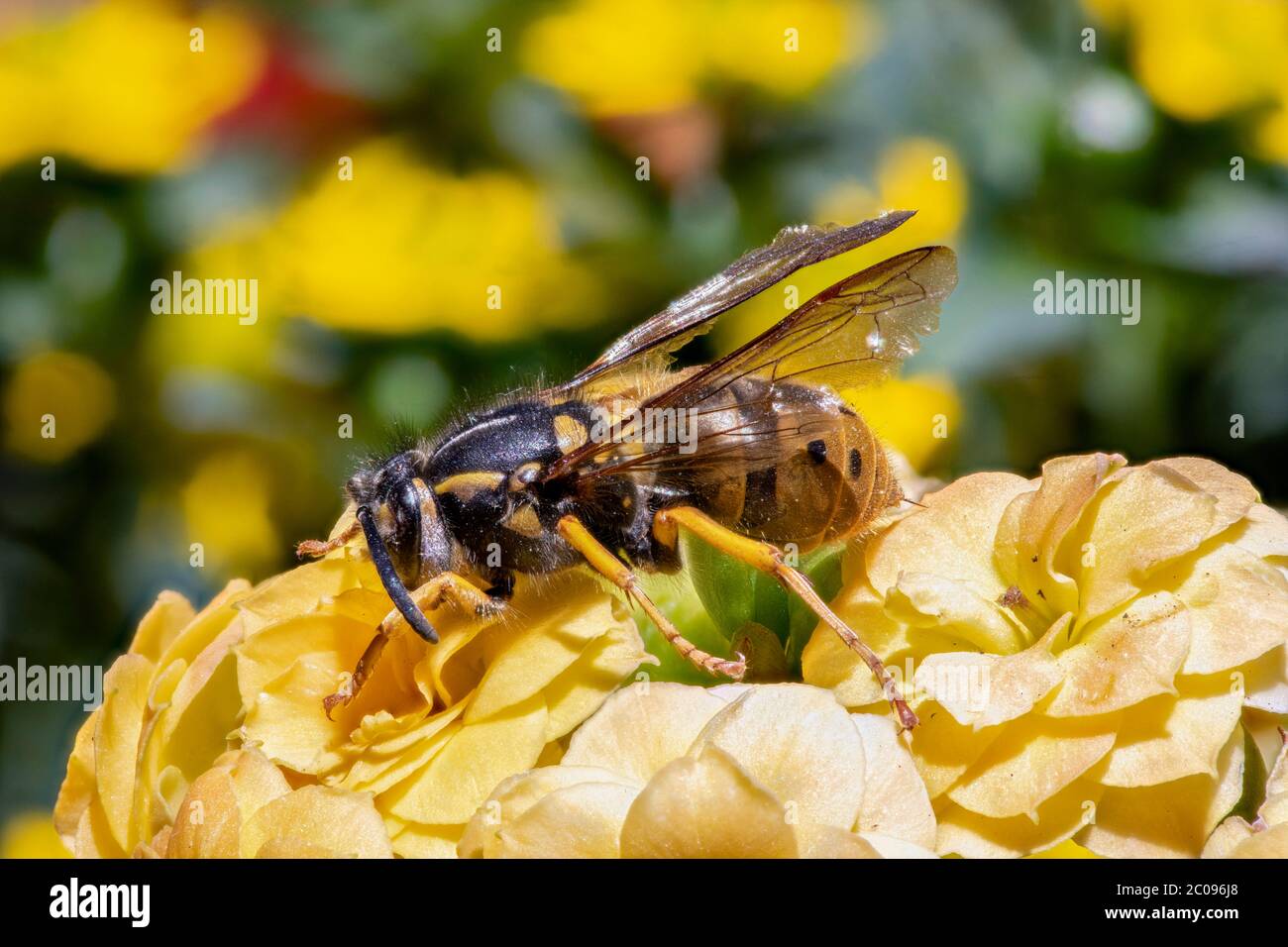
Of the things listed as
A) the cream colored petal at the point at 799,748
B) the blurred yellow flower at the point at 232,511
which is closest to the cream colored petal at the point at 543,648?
the cream colored petal at the point at 799,748

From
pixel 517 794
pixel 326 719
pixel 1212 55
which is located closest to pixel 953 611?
pixel 517 794

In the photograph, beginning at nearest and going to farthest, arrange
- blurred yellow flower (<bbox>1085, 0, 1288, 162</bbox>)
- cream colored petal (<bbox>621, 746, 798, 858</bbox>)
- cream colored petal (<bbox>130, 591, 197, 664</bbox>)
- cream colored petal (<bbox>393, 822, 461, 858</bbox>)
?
cream colored petal (<bbox>621, 746, 798, 858</bbox>)
cream colored petal (<bbox>393, 822, 461, 858</bbox>)
cream colored petal (<bbox>130, 591, 197, 664</bbox>)
blurred yellow flower (<bbox>1085, 0, 1288, 162</bbox>)

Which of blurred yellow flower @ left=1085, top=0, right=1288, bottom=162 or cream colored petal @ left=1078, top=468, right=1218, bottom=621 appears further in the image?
blurred yellow flower @ left=1085, top=0, right=1288, bottom=162

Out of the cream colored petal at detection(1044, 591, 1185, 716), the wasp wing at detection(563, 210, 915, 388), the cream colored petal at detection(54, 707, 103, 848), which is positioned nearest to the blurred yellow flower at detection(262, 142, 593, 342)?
the wasp wing at detection(563, 210, 915, 388)

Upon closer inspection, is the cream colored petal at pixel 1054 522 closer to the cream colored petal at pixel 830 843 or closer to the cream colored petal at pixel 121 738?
the cream colored petal at pixel 830 843

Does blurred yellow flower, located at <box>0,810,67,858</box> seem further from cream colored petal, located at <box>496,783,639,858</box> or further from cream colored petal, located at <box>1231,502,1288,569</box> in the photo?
cream colored petal, located at <box>1231,502,1288,569</box>

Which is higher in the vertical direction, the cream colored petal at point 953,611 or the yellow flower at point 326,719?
the cream colored petal at point 953,611

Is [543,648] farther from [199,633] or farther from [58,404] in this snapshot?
[58,404]
